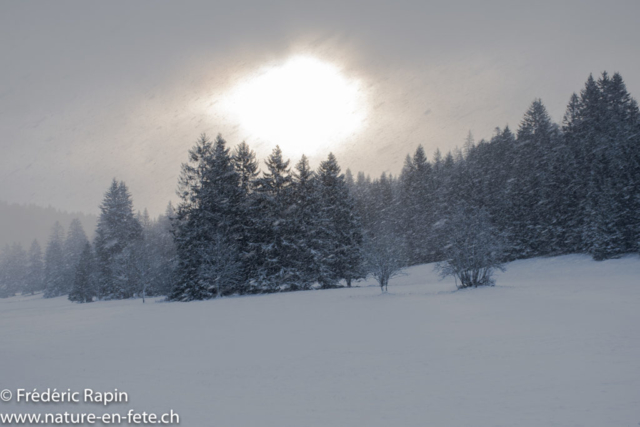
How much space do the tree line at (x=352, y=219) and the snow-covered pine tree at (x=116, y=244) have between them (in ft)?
0.64

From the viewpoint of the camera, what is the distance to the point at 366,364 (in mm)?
10031

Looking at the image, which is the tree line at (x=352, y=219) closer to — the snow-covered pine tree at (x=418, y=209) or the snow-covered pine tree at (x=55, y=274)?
the snow-covered pine tree at (x=418, y=209)

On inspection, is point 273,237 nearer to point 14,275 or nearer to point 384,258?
point 384,258

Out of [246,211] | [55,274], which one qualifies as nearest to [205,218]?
[246,211]

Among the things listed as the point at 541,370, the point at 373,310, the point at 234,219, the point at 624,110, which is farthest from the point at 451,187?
the point at 541,370

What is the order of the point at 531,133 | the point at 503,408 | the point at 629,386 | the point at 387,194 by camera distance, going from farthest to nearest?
the point at 387,194 → the point at 531,133 → the point at 629,386 → the point at 503,408

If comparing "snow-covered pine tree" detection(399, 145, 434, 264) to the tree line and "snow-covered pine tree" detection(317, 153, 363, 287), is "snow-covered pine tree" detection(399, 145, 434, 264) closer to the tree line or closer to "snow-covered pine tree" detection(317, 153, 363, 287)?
the tree line

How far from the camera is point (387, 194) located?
68562 mm

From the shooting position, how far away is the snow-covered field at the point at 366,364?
6.61 metres

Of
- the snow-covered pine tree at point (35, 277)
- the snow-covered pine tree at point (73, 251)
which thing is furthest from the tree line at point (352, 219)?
the snow-covered pine tree at point (35, 277)

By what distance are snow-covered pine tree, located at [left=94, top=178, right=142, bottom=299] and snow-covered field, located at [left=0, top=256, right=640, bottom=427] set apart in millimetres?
25167

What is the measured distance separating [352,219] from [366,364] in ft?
101

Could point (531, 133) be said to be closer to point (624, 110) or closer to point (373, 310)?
point (624, 110)

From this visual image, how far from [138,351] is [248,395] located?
23.2ft
